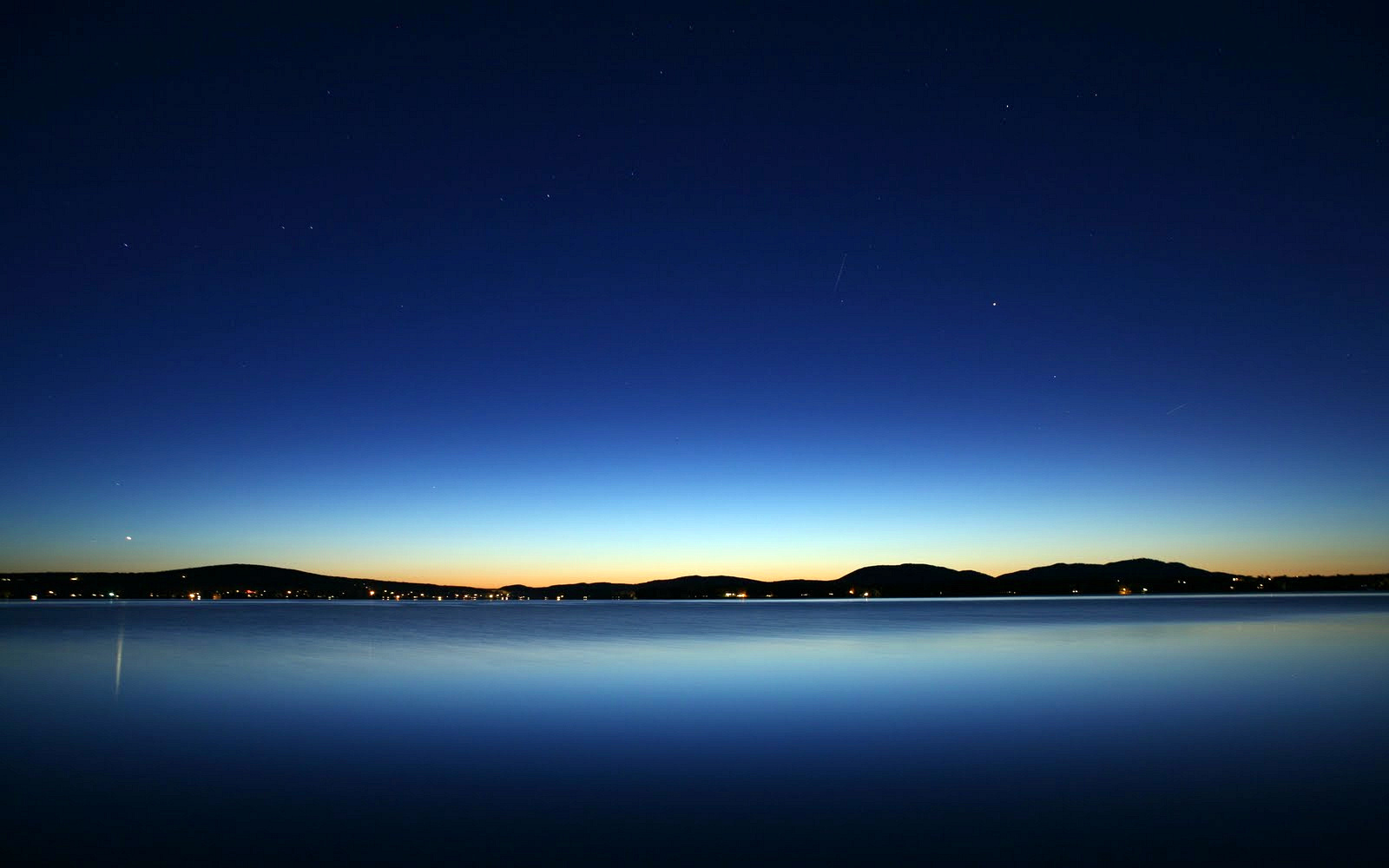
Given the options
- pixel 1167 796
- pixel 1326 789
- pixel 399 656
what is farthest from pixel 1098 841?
pixel 399 656

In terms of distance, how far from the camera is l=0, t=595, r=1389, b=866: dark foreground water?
379 inches

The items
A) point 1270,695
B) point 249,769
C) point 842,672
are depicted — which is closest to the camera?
point 249,769

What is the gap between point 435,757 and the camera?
1470 centimetres

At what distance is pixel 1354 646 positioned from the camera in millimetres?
38406

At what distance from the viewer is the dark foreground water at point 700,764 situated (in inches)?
379

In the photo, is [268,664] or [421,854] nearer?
[421,854]

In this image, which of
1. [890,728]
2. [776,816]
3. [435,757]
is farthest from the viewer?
[890,728]

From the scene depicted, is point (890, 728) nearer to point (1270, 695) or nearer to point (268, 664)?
point (1270, 695)

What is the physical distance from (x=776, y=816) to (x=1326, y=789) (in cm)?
713

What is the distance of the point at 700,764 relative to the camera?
14.2 meters

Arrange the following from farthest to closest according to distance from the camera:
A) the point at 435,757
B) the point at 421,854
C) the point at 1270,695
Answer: the point at 1270,695, the point at 435,757, the point at 421,854

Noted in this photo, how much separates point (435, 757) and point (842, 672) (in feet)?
54.0

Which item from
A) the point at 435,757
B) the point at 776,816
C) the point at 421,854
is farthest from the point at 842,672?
the point at 421,854

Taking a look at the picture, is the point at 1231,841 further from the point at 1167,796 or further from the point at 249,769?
the point at 249,769
